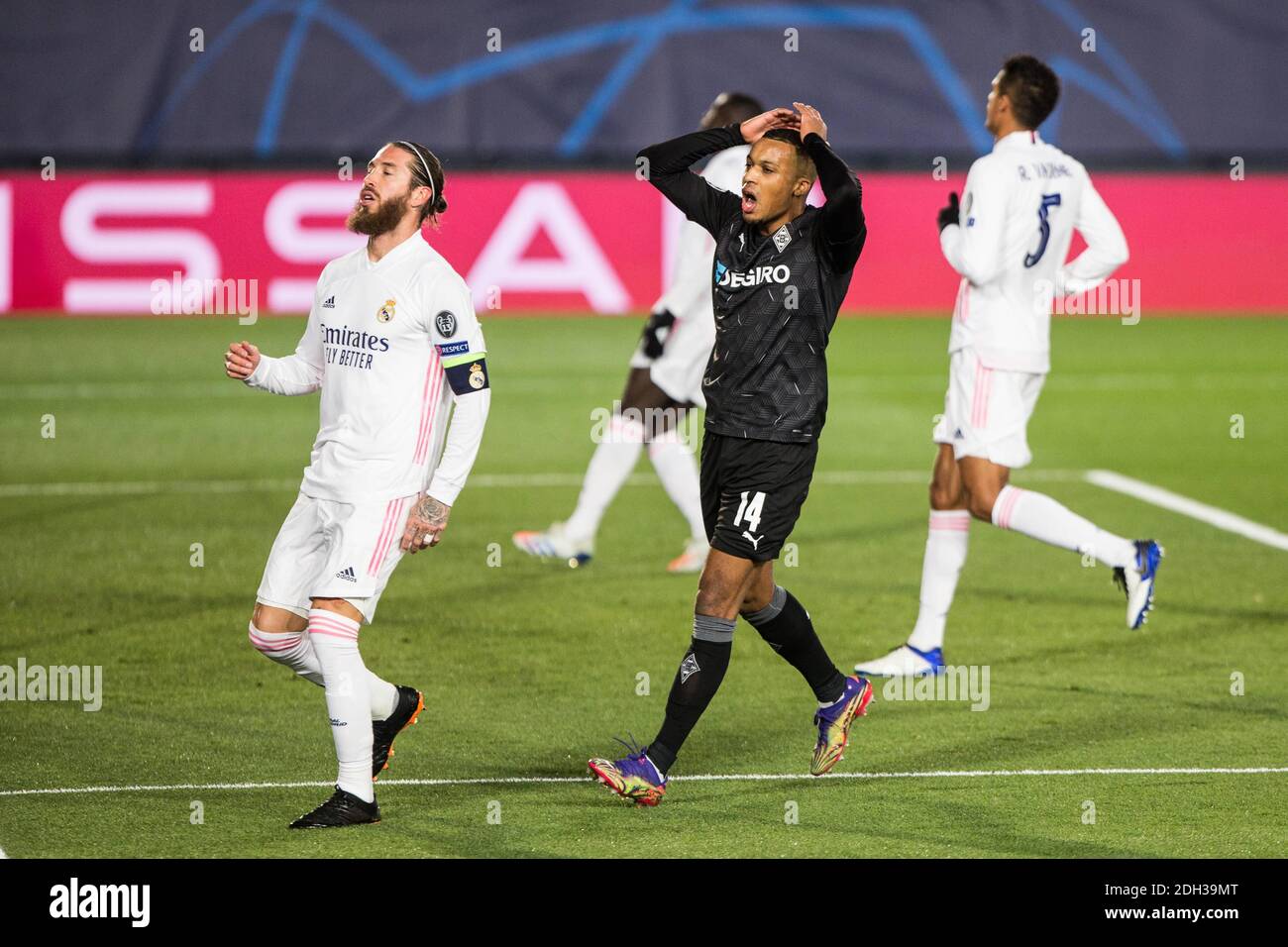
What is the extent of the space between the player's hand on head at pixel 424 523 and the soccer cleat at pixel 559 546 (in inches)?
177

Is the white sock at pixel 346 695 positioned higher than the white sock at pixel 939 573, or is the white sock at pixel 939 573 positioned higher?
the white sock at pixel 939 573

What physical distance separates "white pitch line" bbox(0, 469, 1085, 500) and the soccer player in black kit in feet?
21.5

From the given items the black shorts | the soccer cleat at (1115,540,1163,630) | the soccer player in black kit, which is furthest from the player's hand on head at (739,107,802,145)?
the soccer cleat at (1115,540,1163,630)

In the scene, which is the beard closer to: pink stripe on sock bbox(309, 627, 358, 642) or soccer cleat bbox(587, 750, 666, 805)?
pink stripe on sock bbox(309, 627, 358, 642)

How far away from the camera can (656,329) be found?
33.4ft

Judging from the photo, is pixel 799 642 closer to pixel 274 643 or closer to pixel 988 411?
pixel 274 643

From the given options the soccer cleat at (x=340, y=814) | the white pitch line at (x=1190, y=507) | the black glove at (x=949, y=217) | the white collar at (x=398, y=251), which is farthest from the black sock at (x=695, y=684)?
the white pitch line at (x=1190, y=507)

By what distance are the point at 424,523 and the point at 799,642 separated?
1481 mm

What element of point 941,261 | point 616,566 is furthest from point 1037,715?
point 941,261

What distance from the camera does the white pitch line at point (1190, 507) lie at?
1152 centimetres

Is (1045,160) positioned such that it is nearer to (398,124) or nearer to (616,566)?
(616,566)

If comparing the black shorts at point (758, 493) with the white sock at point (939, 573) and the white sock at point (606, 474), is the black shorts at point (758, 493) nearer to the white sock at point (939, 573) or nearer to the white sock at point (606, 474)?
the white sock at point (939, 573)
